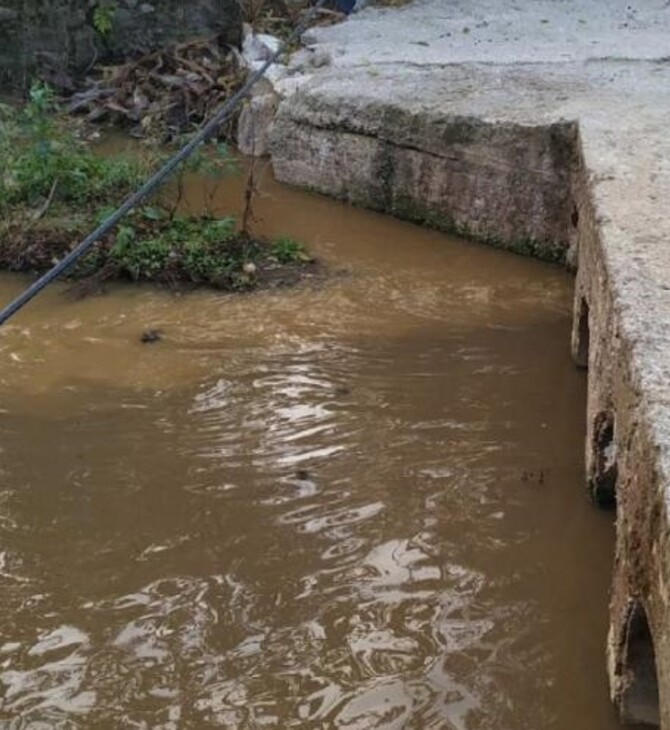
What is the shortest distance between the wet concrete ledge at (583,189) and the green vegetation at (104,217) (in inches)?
29.2

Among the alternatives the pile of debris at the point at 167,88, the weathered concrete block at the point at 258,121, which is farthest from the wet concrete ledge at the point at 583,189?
the pile of debris at the point at 167,88

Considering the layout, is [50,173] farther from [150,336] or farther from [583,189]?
[583,189]

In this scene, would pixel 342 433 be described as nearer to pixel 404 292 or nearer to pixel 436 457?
pixel 436 457

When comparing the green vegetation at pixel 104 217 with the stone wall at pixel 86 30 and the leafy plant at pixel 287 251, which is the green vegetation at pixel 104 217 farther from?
the stone wall at pixel 86 30

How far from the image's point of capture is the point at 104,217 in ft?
17.9

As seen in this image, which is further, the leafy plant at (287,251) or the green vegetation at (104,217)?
the leafy plant at (287,251)

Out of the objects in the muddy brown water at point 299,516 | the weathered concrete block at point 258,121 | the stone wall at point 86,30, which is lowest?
the muddy brown water at point 299,516

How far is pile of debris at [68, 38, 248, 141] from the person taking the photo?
7.78 meters

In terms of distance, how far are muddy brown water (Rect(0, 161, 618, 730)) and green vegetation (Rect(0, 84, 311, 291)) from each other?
0.19m

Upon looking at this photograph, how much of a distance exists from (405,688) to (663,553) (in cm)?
93

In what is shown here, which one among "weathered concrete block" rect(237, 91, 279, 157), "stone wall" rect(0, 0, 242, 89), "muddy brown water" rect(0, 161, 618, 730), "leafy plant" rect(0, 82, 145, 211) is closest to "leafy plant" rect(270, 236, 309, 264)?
"muddy brown water" rect(0, 161, 618, 730)

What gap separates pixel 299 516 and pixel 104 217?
2.69 metres

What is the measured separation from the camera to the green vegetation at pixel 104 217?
5.13 metres

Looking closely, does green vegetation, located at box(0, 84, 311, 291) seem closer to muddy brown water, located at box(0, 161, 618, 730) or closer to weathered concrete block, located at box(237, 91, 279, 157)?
muddy brown water, located at box(0, 161, 618, 730)
